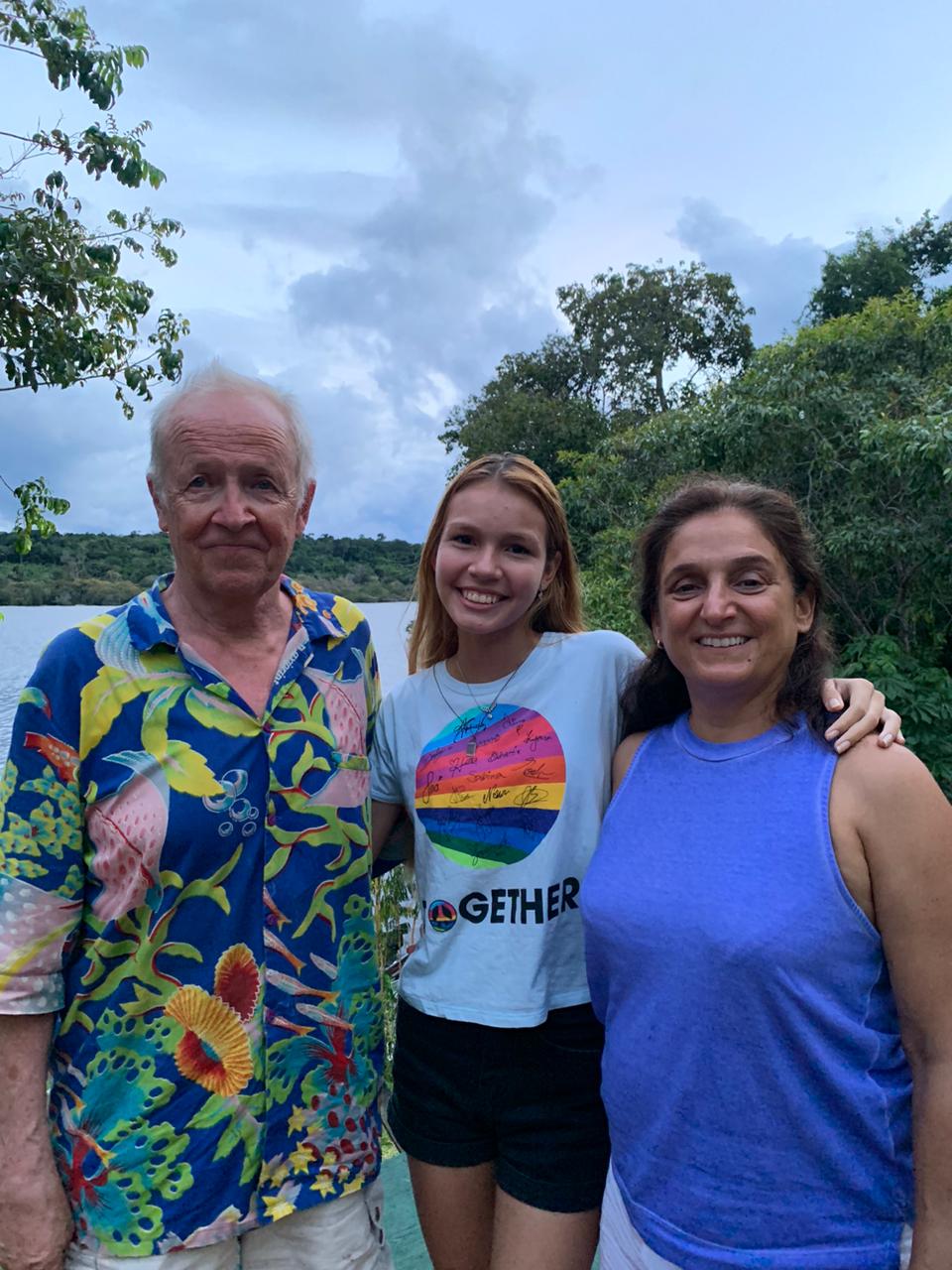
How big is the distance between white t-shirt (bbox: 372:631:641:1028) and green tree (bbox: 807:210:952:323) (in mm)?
17325

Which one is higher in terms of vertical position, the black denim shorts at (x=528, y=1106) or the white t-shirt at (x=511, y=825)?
the white t-shirt at (x=511, y=825)

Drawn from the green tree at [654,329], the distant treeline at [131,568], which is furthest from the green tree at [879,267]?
the distant treeline at [131,568]

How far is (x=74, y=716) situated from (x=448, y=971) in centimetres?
85

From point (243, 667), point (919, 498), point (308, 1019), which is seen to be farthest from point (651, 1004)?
point (919, 498)

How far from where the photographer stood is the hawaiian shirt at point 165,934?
1498 mm

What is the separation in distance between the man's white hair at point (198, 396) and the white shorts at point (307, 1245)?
4.41 ft

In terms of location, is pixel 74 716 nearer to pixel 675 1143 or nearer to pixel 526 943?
pixel 526 943

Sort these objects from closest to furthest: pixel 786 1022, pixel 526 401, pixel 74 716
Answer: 1. pixel 786 1022
2. pixel 74 716
3. pixel 526 401

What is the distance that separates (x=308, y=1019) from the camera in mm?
1642

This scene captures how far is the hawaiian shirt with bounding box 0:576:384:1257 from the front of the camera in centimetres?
150

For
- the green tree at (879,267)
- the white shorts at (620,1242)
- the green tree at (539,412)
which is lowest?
the white shorts at (620,1242)

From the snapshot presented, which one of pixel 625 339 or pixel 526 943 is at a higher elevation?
pixel 625 339

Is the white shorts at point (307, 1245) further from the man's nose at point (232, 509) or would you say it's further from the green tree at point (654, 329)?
the green tree at point (654, 329)

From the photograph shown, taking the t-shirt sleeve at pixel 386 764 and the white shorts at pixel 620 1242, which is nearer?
the white shorts at pixel 620 1242
